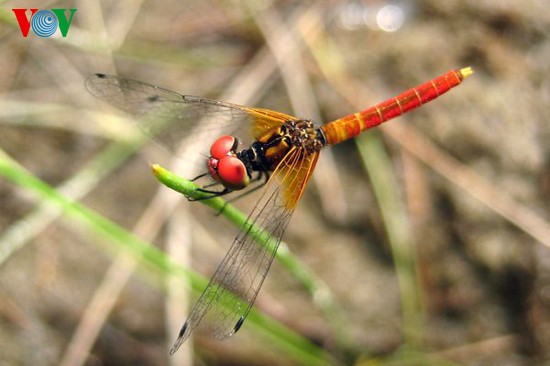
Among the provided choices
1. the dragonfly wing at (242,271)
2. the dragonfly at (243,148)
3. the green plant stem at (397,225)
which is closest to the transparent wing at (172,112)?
the dragonfly at (243,148)

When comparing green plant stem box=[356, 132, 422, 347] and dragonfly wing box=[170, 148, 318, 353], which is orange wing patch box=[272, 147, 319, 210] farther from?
green plant stem box=[356, 132, 422, 347]

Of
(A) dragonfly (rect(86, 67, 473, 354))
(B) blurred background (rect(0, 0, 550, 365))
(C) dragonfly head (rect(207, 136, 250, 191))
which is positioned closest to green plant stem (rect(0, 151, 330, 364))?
(B) blurred background (rect(0, 0, 550, 365))

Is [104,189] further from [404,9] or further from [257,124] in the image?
[404,9]

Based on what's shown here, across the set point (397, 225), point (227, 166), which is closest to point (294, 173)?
point (227, 166)

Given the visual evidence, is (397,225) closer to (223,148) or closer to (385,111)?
(385,111)

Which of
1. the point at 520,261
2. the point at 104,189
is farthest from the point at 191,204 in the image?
the point at 520,261

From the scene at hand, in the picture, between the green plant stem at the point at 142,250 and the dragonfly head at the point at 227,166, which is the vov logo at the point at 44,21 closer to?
the green plant stem at the point at 142,250

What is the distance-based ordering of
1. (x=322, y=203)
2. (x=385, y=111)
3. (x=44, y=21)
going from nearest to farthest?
(x=385, y=111) → (x=322, y=203) → (x=44, y=21)
